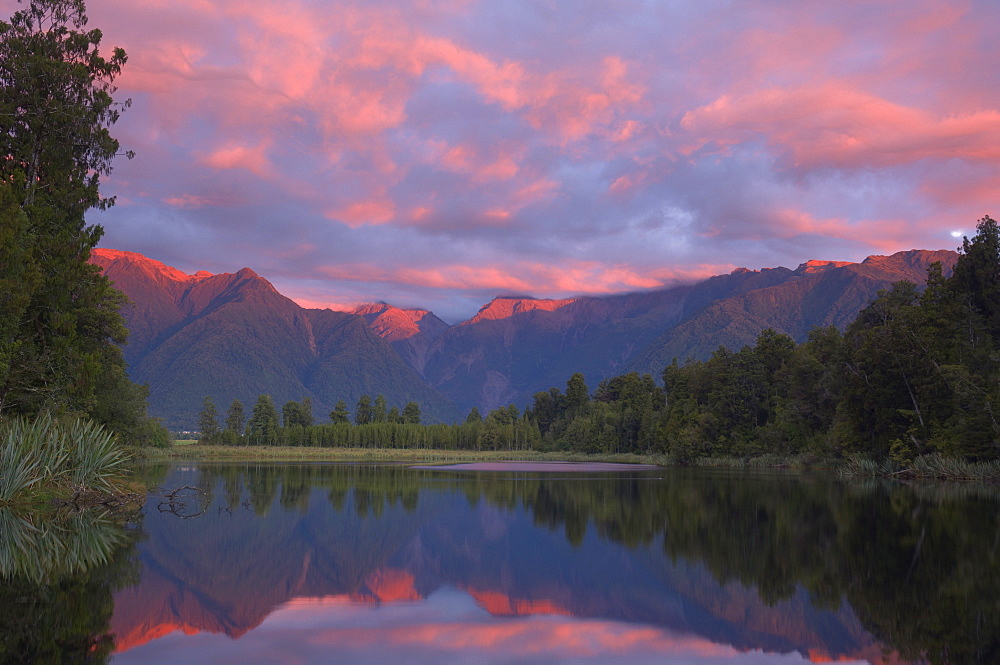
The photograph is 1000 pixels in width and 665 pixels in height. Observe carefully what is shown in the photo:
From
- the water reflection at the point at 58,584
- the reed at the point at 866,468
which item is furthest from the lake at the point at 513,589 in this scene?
the reed at the point at 866,468

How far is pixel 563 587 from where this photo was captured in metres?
15.7

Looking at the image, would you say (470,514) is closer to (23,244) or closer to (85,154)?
(23,244)

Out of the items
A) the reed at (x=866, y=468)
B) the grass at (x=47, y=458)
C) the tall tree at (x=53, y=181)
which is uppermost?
the tall tree at (x=53, y=181)

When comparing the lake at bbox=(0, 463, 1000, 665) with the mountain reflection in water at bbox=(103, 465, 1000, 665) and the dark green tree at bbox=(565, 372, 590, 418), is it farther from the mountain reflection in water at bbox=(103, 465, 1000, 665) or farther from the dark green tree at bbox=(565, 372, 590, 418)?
the dark green tree at bbox=(565, 372, 590, 418)

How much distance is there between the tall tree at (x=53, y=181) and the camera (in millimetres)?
27859

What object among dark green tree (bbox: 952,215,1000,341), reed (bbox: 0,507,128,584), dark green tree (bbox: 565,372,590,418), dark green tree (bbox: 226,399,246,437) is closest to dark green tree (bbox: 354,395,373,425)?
dark green tree (bbox: 226,399,246,437)

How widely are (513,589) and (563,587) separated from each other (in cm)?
104

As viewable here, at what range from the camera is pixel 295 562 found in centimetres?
1845

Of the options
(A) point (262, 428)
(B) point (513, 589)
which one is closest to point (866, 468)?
(B) point (513, 589)

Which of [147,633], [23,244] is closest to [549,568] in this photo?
[147,633]

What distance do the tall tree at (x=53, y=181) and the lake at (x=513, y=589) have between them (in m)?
6.25

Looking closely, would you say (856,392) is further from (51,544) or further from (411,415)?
(411,415)

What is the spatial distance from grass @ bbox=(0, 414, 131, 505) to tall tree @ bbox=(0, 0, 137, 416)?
195 cm

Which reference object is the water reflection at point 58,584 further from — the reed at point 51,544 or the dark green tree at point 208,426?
the dark green tree at point 208,426
